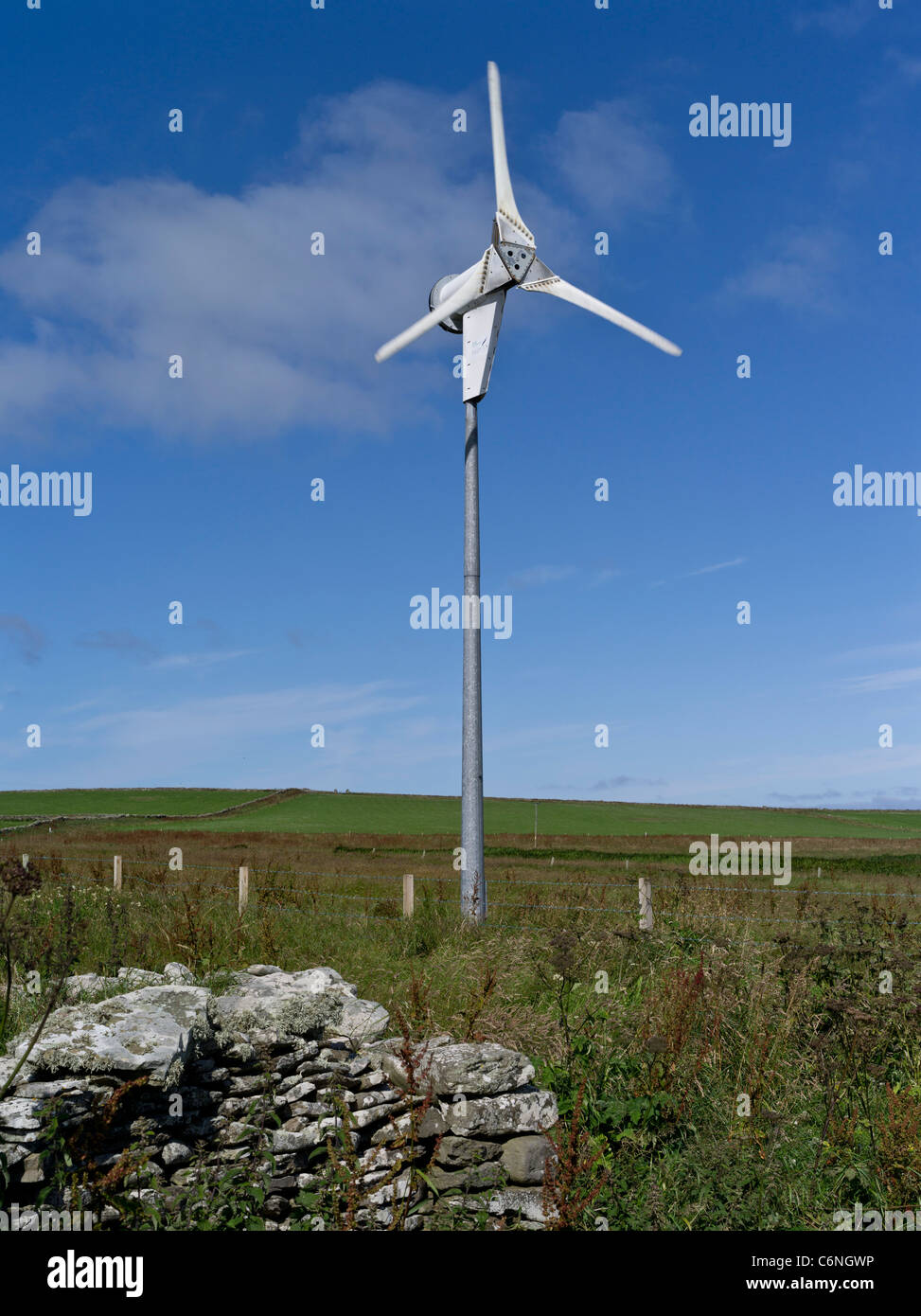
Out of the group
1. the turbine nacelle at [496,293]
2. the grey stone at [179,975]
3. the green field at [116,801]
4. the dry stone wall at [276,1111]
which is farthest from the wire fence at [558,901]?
the green field at [116,801]

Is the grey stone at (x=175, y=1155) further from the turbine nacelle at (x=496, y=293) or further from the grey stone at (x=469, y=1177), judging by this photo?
the turbine nacelle at (x=496, y=293)

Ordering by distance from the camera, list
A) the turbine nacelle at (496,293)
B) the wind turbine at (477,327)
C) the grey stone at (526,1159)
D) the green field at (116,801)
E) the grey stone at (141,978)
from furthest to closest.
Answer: the green field at (116,801), the turbine nacelle at (496,293), the wind turbine at (477,327), the grey stone at (141,978), the grey stone at (526,1159)

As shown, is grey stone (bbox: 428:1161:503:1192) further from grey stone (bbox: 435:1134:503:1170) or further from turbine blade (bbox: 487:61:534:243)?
turbine blade (bbox: 487:61:534:243)

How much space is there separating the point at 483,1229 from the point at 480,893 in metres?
6.55

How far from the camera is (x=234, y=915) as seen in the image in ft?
36.1

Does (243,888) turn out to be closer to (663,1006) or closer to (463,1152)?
(663,1006)

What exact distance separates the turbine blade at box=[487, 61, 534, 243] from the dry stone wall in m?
12.0

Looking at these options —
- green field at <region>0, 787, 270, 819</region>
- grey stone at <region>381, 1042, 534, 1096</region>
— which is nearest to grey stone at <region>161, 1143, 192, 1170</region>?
grey stone at <region>381, 1042, 534, 1096</region>

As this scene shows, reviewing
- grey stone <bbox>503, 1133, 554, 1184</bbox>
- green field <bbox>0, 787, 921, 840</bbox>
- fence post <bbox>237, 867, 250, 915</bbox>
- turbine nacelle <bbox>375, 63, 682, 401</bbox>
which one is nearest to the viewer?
grey stone <bbox>503, 1133, 554, 1184</bbox>

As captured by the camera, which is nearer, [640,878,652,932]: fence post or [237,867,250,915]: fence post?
[640,878,652,932]: fence post

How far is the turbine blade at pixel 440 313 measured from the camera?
13.7 m

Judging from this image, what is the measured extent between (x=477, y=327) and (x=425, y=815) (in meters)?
49.3

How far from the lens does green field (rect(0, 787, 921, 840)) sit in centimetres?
5422
